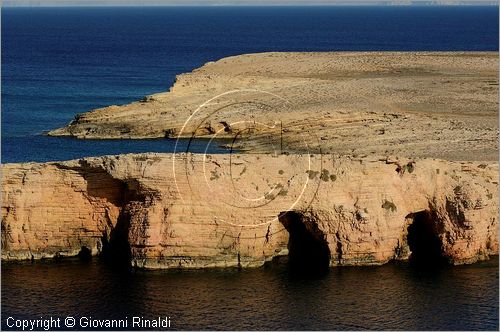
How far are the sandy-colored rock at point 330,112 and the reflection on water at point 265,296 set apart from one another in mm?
19654

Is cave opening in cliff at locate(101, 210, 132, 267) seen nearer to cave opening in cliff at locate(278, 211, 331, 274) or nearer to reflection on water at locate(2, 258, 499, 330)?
reflection on water at locate(2, 258, 499, 330)

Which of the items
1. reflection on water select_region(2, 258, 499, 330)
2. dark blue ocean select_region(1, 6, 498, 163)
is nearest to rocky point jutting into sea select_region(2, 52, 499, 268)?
reflection on water select_region(2, 258, 499, 330)

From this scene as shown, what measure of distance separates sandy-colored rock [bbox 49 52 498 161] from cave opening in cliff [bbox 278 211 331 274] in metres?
18.1

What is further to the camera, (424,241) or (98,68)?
(98,68)

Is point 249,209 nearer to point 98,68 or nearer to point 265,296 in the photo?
point 265,296

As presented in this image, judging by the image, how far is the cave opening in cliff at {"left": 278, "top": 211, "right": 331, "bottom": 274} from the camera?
136ft

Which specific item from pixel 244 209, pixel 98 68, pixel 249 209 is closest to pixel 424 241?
pixel 249 209

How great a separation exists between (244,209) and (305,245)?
149 inches

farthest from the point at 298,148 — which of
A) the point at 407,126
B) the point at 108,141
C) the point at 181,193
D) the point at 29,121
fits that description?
the point at 181,193

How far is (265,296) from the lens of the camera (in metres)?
37.8

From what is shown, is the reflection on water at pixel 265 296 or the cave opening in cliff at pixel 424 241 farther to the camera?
the cave opening in cliff at pixel 424 241

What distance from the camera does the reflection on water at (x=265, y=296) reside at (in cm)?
3522

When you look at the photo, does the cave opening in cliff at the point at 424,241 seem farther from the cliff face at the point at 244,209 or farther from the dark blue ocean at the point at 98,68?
the dark blue ocean at the point at 98,68

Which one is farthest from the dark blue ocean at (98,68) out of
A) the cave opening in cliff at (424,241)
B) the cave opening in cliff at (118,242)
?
the cave opening in cliff at (424,241)
